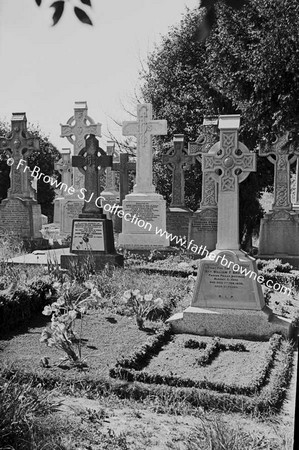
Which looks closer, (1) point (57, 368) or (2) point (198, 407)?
(2) point (198, 407)

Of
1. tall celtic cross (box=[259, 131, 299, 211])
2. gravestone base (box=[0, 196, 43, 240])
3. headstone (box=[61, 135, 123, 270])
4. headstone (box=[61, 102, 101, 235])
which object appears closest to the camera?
headstone (box=[61, 135, 123, 270])

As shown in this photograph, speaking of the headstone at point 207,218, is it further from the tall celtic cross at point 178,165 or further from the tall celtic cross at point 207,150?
the tall celtic cross at point 178,165

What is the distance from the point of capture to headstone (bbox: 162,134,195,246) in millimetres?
17281

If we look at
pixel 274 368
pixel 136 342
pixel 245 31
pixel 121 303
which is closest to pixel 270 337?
pixel 274 368

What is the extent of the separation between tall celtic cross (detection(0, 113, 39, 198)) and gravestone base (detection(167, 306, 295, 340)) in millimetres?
10384

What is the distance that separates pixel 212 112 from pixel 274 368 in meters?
16.7

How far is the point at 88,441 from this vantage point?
3.85 m

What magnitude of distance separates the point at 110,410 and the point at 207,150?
12.2 m

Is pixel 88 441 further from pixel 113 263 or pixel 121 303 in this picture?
pixel 113 263

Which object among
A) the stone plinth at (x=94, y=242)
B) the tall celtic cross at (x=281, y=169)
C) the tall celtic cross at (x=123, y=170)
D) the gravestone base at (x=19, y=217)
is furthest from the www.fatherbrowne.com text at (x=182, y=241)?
the tall celtic cross at (x=281, y=169)

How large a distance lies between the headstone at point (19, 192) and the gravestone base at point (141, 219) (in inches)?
112

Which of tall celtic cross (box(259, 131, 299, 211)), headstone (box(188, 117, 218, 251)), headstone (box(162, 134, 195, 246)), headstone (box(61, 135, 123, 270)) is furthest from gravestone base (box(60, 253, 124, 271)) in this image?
headstone (box(162, 134, 195, 246))

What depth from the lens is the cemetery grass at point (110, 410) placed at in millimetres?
3760

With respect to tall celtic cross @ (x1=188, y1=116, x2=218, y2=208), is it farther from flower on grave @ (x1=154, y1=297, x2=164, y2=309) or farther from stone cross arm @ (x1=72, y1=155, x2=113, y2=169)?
flower on grave @ (x1=154, y1=297, x2=164, y2=309)
